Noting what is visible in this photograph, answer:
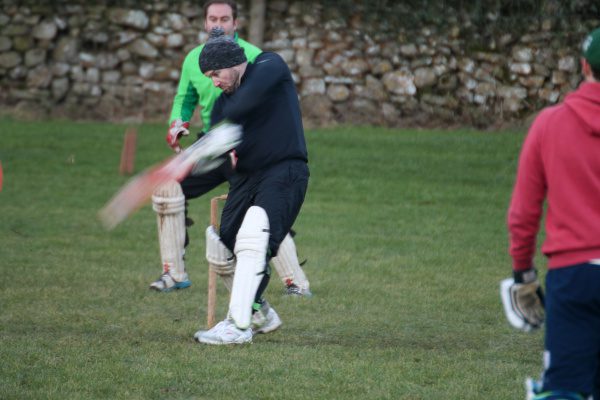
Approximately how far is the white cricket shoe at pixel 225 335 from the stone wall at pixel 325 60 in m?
11.6

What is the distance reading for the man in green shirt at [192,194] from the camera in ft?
26.1

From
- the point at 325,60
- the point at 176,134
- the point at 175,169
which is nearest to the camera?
the point at 175,169

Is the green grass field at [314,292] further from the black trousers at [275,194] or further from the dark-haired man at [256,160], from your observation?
the black trousers at [275,194]

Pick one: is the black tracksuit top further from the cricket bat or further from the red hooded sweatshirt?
the red hooded sweatshirt

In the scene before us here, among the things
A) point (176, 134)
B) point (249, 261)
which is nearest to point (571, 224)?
point (249, 261)

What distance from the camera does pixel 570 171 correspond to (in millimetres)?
3787

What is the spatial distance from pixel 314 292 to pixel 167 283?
3.46 ft

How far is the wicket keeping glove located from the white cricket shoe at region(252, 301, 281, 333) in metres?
2.63

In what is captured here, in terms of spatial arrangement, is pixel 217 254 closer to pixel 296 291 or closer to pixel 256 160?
pixel 256 160

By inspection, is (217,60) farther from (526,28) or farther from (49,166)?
(526,28)

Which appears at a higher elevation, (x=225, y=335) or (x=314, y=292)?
(x=225, y=335)

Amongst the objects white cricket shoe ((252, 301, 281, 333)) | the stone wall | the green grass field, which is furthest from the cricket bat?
the stone wall

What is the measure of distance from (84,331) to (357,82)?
1169cm

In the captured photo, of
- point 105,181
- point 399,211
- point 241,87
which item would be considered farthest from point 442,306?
point 105,181
